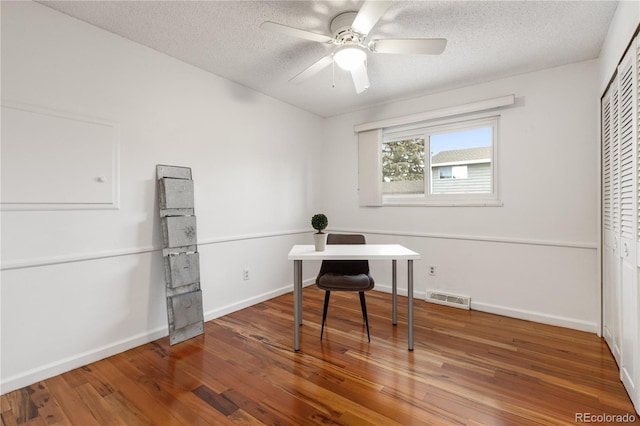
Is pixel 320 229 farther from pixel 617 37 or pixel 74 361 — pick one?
pixel 617 37

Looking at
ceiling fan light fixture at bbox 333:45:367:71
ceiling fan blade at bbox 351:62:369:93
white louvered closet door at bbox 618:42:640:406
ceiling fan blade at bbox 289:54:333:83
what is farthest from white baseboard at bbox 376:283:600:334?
ceiling fan blade at bbox 289:54:333:83

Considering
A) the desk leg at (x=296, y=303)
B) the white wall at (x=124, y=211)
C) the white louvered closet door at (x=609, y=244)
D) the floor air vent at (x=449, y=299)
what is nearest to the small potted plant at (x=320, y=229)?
the desk leg at (x=296, y=303)

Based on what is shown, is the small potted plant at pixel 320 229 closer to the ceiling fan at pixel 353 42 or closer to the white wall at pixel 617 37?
the ceiling fan at pixel 353 42

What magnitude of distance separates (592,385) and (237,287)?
3.01 meters

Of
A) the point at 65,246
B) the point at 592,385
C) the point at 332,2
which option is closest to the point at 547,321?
the point at 592,385

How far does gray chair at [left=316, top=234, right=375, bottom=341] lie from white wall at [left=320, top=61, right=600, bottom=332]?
110 cm

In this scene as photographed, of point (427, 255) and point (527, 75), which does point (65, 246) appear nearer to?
point (427, 255)

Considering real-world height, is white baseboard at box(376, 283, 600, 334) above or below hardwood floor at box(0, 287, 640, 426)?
above

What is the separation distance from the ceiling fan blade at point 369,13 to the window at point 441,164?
2072 millimetres

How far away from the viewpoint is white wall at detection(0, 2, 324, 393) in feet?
6.28

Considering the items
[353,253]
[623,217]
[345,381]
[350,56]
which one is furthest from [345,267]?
[623,217]

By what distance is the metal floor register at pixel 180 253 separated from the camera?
2543 mm

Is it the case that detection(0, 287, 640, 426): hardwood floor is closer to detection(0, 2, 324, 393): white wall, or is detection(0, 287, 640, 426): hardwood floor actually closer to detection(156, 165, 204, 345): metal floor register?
detection(156, 165, 204, 345): metal floor register

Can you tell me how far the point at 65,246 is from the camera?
209 centimetres
